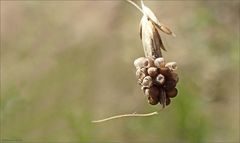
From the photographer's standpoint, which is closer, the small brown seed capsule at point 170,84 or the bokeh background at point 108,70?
the small brown seed capsule at point 170,84

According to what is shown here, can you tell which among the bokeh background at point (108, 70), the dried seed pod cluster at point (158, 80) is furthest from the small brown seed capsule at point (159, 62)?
the bokeh background at point (108, 70)

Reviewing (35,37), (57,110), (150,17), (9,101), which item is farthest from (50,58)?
(150,17)

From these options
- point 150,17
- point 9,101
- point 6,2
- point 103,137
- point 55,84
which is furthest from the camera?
point 6,2

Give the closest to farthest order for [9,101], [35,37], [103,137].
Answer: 1. [9,101]
2. [103,137]
3. [35,37]

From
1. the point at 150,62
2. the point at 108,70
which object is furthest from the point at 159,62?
the point at 108,70

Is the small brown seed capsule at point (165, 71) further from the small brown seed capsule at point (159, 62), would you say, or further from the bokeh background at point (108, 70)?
the bokeh background at point (108, 70)

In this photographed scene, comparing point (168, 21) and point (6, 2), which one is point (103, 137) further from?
point (6, 2)

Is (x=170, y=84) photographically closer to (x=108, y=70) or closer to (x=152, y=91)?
(x=152, y=91)
